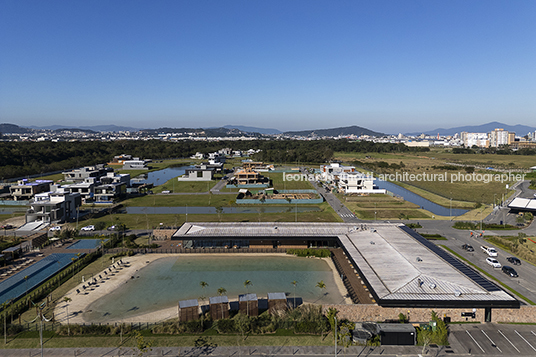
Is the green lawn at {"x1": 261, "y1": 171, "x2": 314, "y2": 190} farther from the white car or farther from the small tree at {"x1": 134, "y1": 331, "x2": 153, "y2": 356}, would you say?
the small tree at {"x1": 134, "y1": 331, "x2": 153, "y2": 356}

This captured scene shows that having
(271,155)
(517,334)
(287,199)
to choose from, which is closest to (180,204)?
(287,199)

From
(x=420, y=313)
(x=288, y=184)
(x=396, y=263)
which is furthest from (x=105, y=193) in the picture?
(x=420, y=313)

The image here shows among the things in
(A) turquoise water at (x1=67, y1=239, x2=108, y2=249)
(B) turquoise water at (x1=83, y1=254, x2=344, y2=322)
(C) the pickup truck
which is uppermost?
(C) the pickup truck

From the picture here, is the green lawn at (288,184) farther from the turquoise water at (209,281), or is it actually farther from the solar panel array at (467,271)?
the solar panel array at (467,271)

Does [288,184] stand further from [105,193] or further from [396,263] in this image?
[396,263]

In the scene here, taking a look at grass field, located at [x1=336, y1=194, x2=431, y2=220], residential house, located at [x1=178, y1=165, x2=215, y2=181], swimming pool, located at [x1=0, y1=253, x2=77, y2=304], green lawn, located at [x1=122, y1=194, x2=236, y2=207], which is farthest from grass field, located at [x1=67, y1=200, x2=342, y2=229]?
residential house, located at [x1=178, y1=165, x2=215, y2=181]

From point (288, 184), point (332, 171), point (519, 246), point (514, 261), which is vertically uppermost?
point (332, 171)
